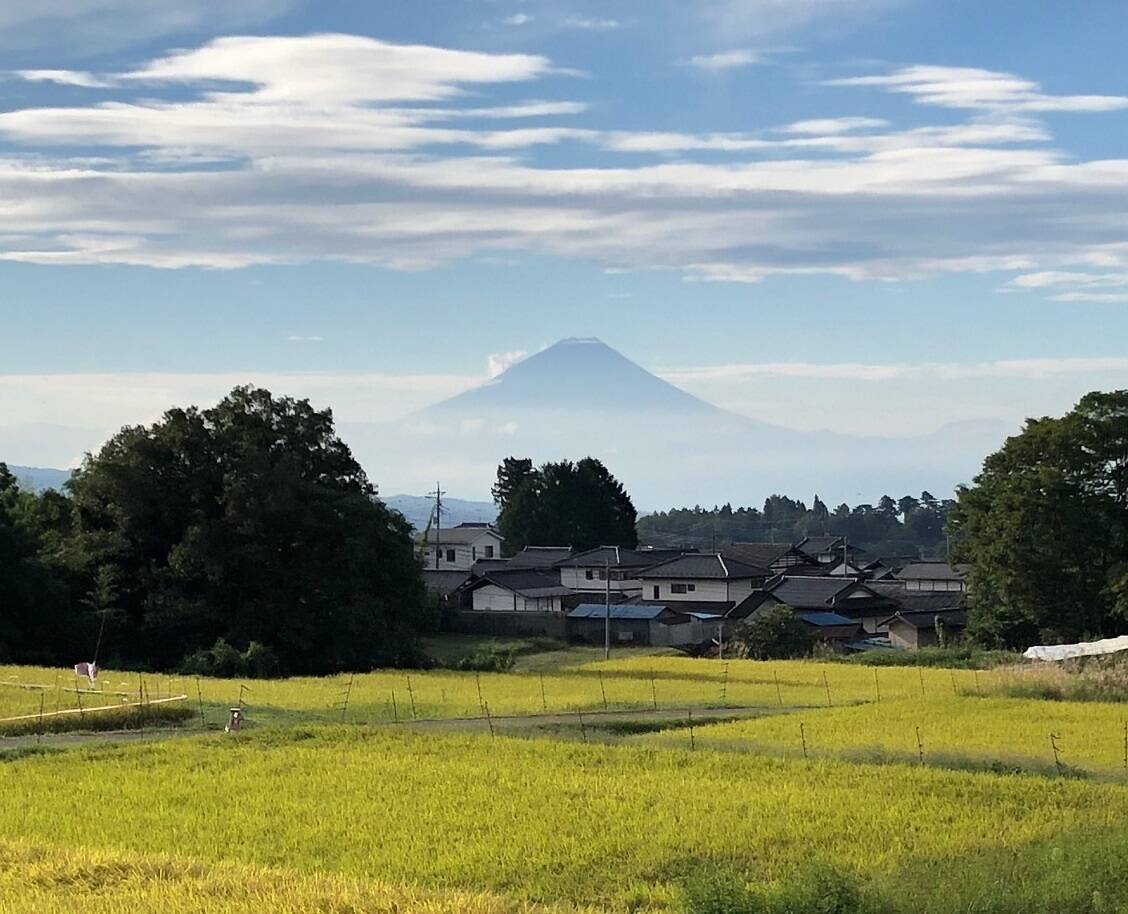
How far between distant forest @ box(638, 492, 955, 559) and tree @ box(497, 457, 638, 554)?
188ft

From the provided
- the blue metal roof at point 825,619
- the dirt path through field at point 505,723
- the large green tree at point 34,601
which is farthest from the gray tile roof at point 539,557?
the dirt path through field at point 505,723

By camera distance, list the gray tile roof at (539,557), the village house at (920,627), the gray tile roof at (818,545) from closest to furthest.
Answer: the village house at (920,627) < the gray tile roof at (539,557) < the gray tile roof at (818,545)

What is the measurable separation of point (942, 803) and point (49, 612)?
31601 mm

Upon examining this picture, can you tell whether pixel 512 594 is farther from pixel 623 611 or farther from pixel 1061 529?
pixel 1061 529

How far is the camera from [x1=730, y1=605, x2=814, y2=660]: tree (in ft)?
160

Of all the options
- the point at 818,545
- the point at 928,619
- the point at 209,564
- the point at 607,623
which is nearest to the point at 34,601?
the point at 209,564

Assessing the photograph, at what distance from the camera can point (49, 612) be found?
42875 mm

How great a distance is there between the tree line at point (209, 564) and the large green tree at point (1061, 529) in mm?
16788

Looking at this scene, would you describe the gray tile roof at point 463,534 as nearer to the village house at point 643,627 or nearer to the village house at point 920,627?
the village house at point 643,627

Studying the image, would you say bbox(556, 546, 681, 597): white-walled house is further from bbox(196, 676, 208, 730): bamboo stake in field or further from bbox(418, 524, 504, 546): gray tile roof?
bbox(196, 676, 208, 730): bamboo stake in field

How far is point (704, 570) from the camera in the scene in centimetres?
6369

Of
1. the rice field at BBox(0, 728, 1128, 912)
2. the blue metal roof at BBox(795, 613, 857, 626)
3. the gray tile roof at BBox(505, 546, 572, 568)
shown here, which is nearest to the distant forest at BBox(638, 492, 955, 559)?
the gray tile roof at BBox(505, 546, 572, 568)

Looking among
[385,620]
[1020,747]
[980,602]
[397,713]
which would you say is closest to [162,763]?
[397,713]

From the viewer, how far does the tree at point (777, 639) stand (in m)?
48.8
